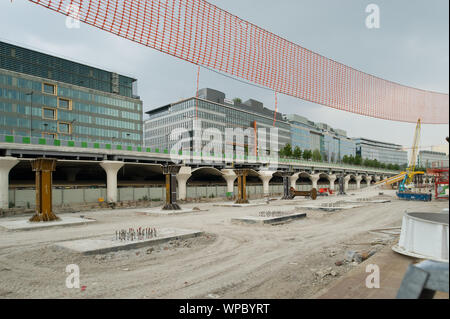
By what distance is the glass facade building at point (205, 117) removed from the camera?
389 ft

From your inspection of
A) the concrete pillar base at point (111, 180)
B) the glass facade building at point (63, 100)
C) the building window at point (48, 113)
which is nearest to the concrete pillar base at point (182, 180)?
the concrete pillar base at point (111, 180)

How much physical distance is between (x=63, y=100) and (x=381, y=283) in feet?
347

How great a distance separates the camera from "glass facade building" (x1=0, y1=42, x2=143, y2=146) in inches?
3351

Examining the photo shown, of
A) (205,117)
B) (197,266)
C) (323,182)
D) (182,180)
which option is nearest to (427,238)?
(197,266)

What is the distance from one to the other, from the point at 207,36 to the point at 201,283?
8.47 m

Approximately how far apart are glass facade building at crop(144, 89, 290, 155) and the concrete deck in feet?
330

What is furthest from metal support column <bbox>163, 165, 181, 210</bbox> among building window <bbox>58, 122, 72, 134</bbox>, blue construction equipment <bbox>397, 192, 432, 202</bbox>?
building window <bbox>58, 122, 72, 134</bbox>

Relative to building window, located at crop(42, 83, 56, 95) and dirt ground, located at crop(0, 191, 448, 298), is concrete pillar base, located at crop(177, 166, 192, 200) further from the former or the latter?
building window, located at crop(42, 83, 56, 95)

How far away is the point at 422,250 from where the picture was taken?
834 cm

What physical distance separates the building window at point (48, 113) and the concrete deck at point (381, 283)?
10118 centimetres

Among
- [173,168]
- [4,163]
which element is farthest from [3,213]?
[173,168]

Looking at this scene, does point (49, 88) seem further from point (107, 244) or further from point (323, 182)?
point (323, 182)

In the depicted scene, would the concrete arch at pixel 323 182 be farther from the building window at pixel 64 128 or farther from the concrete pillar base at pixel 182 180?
the building window at pixel 64 128
